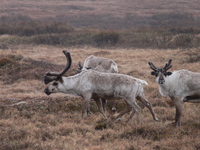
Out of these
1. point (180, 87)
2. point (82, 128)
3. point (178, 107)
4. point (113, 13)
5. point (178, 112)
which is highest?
point (180, 87)

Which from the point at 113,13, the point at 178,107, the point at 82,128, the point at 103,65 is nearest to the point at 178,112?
the point at 178,107

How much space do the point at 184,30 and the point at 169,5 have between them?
34.9 metres

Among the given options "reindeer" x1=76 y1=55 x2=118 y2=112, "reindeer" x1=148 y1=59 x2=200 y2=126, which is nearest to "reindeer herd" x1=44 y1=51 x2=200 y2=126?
"reindeer" x1=148 y1=59 x2=200 y2=126

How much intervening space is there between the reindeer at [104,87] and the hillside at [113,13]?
139 feet

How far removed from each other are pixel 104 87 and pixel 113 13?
187 feet

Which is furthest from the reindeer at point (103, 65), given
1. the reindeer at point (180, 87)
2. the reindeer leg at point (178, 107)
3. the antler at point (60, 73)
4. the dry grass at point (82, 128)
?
the reindeer leg at point (178, 107)

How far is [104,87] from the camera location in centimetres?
895

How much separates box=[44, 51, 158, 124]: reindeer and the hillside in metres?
42.3

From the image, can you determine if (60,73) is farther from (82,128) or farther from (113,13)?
(113,13)

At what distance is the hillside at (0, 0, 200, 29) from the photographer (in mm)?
55281

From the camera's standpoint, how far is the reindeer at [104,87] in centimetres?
882

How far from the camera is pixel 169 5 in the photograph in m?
71.9

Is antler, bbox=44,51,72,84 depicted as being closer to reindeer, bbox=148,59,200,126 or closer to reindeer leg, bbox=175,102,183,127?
Answer: reindeer, bbox=148,59,200,126

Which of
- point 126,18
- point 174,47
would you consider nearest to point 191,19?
point 126,18
